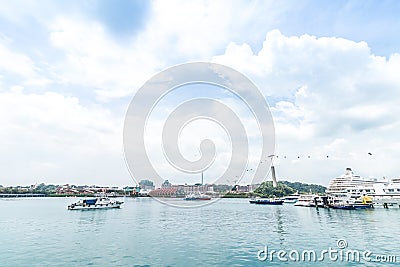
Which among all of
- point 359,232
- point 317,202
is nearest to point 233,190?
point 317,202

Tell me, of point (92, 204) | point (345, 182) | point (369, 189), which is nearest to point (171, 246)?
point (92, 204)

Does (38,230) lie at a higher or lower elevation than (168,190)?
lower

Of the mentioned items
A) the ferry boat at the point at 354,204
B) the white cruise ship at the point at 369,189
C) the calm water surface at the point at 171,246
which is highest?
the white cruise ship at the point at 369,189

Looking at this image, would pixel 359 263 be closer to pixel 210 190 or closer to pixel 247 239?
pixel 247 239

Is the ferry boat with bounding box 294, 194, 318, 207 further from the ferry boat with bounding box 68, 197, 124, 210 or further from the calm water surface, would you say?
the ferry boat with bounding box 68, 197, 124, 210

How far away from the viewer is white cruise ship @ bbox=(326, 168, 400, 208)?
73562 millimetres

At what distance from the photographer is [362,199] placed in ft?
236

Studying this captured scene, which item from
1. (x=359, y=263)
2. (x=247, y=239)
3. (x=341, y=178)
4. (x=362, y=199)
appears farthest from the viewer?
(x=341, y=178)

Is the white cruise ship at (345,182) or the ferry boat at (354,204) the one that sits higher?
the white cruise ship at (345,182)

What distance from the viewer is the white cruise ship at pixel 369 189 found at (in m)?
73.6

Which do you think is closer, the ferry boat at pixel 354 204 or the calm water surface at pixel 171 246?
the calm water surface at pixel 171 246

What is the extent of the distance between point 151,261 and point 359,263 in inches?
524

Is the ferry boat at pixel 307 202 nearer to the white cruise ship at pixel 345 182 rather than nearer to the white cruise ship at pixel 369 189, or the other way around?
the white cruise ship at pixel 369 189

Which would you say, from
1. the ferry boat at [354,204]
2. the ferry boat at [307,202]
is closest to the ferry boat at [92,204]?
the ferry boat at [307,202]
